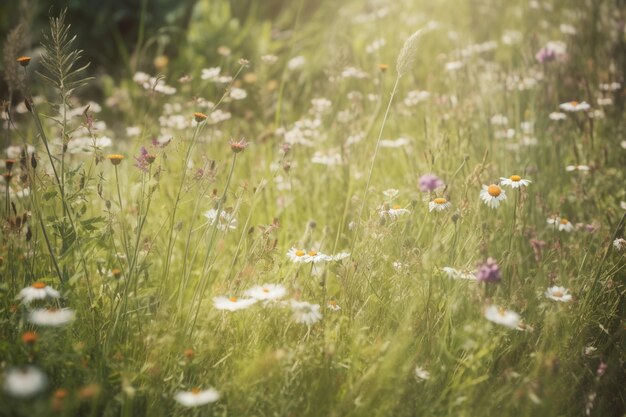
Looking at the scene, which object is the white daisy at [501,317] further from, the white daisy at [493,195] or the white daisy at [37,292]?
the white daisy at [37,292]

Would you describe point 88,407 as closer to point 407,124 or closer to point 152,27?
point 407,124

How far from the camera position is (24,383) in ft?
3.19

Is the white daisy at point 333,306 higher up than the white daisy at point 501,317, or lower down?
lower down

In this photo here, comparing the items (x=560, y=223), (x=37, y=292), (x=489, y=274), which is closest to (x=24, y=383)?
(x=37, y=292)

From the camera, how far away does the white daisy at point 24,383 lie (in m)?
0.96

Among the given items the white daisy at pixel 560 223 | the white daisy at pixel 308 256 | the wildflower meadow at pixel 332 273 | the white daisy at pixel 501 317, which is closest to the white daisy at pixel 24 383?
the wildflower meadow at pixel 332 273

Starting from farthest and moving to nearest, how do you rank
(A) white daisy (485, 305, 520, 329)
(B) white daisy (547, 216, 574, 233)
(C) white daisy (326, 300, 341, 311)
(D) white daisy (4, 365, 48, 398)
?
1. (B) white daisy (547, 216, 574, 233)
2. (C) white daisy (326, 300, 341, 311)
3. (A) white daisy (485, 305, 520, 329)
4. (D) white daisy (4, 365, 48, 398)

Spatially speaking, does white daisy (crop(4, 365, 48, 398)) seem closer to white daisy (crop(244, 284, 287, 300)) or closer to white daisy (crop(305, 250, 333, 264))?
white daisy (crop(244, 284, 287, 300))

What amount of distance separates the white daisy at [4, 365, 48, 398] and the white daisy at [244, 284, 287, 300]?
0.51 m

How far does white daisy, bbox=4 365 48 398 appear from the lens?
96cm

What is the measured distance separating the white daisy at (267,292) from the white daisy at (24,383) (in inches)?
20.2

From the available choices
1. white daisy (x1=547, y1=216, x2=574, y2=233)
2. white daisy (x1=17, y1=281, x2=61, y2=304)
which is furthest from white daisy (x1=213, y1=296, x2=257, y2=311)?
white daisy (x1=547, y1=216, x2=574, y2=233)

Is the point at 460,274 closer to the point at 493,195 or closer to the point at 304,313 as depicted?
the point at 493,195

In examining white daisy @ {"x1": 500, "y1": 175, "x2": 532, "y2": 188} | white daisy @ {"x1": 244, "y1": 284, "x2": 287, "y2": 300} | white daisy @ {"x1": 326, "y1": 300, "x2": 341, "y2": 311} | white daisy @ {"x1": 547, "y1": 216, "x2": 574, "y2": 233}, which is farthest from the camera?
white daisy @ {"x1": 547, "y1": 216, "x2": 574, "y2": 233}
